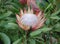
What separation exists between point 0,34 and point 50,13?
33cm

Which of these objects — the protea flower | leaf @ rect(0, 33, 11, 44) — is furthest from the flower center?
leaf @ rect(0, 33, 11, 44)

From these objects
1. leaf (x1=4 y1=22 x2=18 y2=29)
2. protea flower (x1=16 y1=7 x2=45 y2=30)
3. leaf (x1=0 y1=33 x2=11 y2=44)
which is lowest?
leaf (x1=0 y1=33 x2=11 y2=44)

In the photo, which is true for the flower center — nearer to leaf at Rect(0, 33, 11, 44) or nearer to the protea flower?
the protea flower

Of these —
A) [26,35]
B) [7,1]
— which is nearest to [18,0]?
[7,1]

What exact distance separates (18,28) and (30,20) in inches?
2.9

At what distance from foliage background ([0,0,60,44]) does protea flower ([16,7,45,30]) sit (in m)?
0.03

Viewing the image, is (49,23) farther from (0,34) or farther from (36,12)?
(0,34)

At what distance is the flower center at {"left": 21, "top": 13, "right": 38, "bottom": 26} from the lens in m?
1.15

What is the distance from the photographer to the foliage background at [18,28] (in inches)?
46.4

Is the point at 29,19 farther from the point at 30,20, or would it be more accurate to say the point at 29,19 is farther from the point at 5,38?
the point at 5,38

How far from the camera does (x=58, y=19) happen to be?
49.5 inches

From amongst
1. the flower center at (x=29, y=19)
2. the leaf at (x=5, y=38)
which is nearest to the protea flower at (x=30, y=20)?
the flower center at (x=29, y=19)

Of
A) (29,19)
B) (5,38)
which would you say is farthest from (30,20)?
(5,38)

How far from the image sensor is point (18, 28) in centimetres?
119
